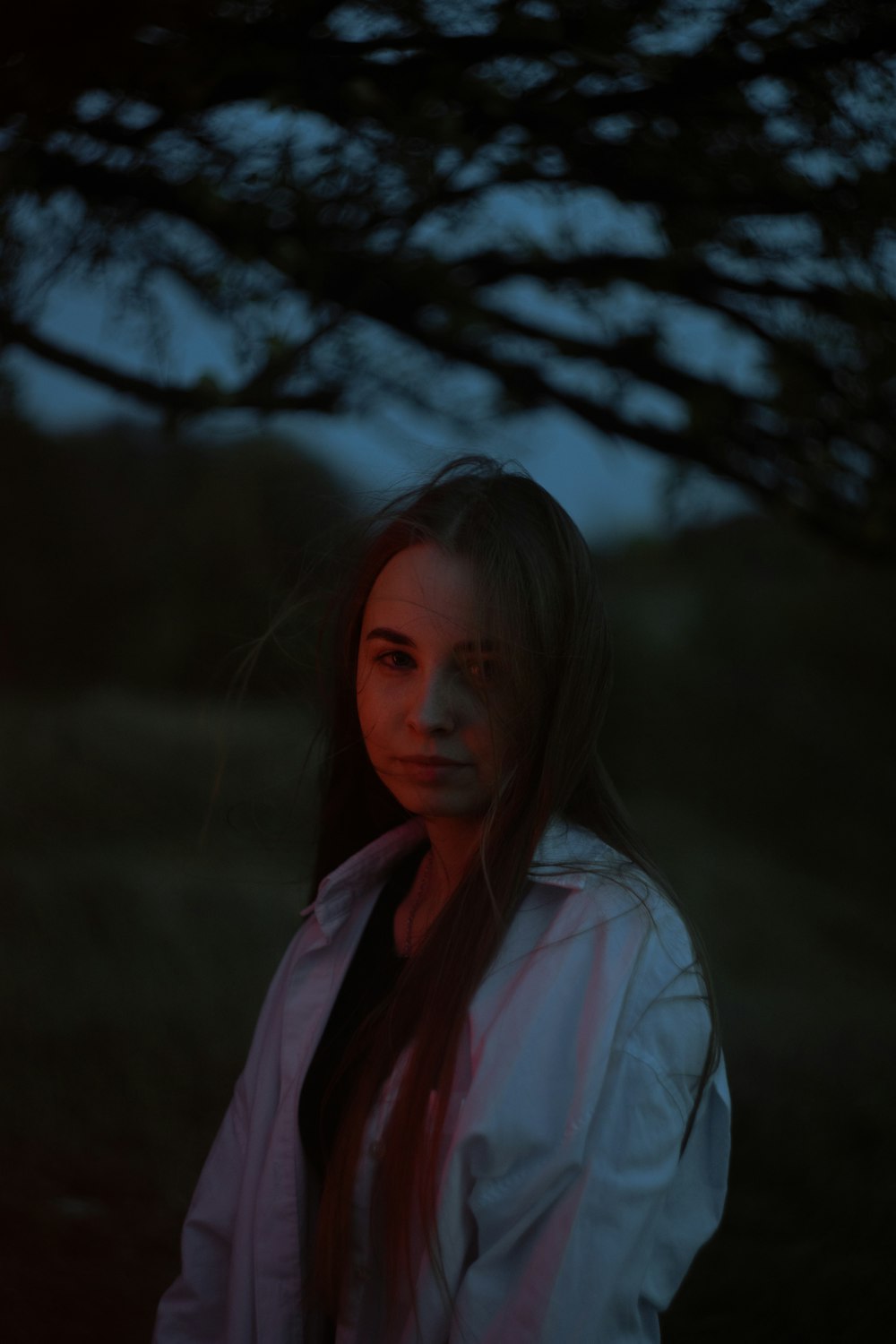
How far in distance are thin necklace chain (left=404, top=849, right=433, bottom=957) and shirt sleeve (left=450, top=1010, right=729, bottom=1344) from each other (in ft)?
1.22

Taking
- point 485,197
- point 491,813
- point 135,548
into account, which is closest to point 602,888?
point 491,813

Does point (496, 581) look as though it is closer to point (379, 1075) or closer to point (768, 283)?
point (379, 1075)

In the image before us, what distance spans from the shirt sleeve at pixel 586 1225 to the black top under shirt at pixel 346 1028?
0.25m

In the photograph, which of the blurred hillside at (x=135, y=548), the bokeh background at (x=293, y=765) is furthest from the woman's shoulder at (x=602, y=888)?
the blurred hillside at (x=135, y=548)

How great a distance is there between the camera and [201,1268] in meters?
1.39

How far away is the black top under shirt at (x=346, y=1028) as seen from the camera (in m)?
1.29

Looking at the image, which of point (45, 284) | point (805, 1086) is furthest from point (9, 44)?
point (805, 1086)

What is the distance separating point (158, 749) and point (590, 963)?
2855 millimetres

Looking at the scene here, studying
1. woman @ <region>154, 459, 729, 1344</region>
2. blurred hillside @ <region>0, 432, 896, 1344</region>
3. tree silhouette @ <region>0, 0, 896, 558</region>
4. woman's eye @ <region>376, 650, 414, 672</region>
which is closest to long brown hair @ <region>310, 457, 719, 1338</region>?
woman @ <region>154, 459, 729, 1344</region>

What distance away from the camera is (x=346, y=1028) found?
1347mm

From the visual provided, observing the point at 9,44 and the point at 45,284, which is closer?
the point at 9,44

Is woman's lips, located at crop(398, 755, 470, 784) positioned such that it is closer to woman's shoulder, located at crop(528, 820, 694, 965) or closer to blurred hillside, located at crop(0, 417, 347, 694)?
woman's shoulder, located at crop(528, 820, 694, 965)

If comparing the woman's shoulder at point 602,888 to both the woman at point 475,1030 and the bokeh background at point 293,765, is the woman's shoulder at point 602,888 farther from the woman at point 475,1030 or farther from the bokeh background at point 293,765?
the bokeh background at point 293,765

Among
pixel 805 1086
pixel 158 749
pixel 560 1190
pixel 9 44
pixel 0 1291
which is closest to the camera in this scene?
pixel 560 1190
